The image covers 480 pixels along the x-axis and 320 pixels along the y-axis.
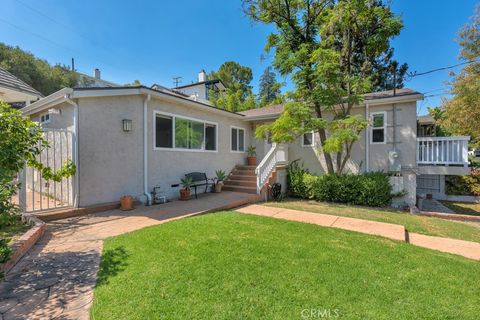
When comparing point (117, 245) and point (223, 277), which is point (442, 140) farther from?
point (117, 245)

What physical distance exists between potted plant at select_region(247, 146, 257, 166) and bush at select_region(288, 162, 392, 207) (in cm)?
305

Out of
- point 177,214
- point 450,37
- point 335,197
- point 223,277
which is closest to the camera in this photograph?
point 223,277

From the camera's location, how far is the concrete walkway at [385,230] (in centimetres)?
458

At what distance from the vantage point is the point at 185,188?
346 inches

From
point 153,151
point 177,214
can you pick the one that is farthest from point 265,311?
point 153,151

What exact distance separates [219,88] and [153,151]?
22.1 meters

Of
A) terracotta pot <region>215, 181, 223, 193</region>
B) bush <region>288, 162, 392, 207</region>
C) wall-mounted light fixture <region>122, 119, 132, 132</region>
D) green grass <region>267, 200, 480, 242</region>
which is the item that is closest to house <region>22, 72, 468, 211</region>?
wall-mounted light fixture <region>122, 119, 132, 132</region>

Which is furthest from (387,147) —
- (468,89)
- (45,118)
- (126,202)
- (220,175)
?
(45,118)

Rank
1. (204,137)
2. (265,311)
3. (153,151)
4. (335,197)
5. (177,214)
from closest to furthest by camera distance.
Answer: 1. (265,311)
2. (177,214)
3. (153,151)
4. (335,197)
5. (204,137)

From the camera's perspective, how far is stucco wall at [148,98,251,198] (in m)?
8.18

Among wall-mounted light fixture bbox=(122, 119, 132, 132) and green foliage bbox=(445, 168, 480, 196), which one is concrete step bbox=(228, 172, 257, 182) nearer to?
wall-mounted light fixture bbox=(122, 119, 132, 132)

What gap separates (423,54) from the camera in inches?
659

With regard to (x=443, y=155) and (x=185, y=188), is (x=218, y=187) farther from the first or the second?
(x=443, y=155)

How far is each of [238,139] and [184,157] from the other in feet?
13.6
